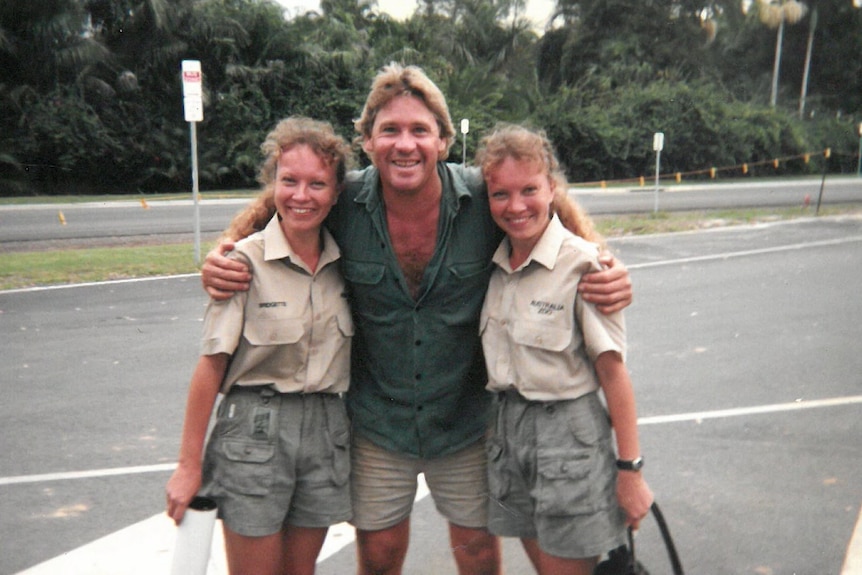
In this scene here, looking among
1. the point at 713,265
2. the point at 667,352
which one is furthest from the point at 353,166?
the point at 713,265

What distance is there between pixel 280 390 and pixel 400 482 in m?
0.56

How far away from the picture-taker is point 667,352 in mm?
7520

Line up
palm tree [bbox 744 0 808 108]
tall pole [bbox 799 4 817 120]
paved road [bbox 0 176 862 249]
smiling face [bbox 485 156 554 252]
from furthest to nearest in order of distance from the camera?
palm tree [bbox 744 0 808 108] → tall pole [bbox 799 4 817 120] → paved road [bbox 0 176 862 249] → smiling face [bbox 485 156 554 252]

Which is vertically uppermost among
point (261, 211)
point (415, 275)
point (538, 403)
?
point (261, 211)

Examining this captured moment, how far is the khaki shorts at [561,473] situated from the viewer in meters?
2.71

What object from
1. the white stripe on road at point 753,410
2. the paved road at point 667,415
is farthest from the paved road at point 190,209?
the white stripe on road at point 753,410

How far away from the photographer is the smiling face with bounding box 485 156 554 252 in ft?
9.20

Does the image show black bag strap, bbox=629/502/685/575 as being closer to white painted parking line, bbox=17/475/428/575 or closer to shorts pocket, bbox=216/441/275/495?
shorts pocket, bbox=216/441/275/495

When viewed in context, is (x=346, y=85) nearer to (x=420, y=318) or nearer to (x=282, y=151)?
(x=282, y=151)

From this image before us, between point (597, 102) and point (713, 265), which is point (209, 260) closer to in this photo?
point (713, 265)

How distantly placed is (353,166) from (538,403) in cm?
106

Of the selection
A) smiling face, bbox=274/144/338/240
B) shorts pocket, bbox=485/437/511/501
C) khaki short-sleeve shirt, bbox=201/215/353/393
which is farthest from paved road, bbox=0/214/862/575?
smiling face, bbox=274/144/338/240

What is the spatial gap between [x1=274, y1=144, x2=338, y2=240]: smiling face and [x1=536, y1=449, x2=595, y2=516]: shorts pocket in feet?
3.49

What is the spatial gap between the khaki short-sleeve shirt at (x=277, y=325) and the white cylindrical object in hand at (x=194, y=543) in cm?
40
